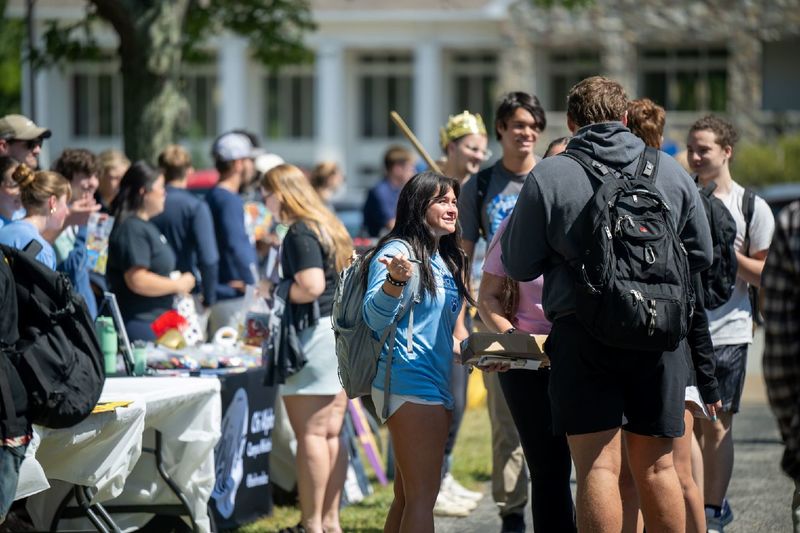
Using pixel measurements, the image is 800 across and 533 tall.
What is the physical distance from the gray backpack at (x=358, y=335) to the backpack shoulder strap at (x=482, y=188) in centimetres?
128

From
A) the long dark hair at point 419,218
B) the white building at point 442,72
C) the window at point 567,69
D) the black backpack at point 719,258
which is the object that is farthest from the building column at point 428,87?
the long dark hair at point 419,218

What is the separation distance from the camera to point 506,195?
256 inches

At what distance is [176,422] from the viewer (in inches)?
251

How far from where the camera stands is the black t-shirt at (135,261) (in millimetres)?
7316

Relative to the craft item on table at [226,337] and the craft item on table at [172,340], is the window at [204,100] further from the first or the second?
the craft item on table at [172,340]

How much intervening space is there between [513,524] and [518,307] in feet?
5.15

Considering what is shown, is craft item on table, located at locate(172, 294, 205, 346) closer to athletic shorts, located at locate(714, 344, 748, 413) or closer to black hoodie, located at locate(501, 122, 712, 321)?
athletic shorts, located at locate(714, 344, 748, 413)

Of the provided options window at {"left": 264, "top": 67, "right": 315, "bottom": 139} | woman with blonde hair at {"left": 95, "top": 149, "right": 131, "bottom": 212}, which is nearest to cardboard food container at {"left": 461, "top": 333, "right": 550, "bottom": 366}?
woman with blonde hair at {"left": 95, "top": 149, "right": 131, "bottom": 212}

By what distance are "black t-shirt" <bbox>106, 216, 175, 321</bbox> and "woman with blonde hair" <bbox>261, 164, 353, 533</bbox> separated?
3.72 ft

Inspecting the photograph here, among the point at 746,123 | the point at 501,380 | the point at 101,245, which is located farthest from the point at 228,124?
the point at 501,380

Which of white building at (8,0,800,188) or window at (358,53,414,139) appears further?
window at (358,53,414,139)

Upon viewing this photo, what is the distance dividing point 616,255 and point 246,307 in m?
3.55

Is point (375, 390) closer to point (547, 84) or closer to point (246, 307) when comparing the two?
point (246, 307)

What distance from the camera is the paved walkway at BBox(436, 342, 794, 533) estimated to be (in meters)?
7.03
